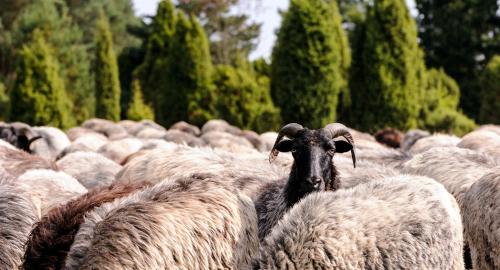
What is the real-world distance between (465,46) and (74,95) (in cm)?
2190

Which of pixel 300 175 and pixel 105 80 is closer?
pixel 300 175

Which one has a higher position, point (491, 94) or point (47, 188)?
point (491, 94)

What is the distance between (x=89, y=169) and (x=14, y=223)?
4.23 m

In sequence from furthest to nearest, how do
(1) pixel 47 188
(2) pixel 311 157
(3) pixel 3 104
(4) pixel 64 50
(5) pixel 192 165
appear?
(4) pixel 64 50 → (3) pixel 3 104 → (5) pixel 192 165 → (1) pixel 47 188 → (2) pixel 311 157

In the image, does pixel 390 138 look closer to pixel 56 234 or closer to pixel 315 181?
pixel 315 181

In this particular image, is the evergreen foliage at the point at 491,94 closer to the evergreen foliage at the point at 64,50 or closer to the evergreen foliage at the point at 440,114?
the evergreen foliage at the point at 440,114

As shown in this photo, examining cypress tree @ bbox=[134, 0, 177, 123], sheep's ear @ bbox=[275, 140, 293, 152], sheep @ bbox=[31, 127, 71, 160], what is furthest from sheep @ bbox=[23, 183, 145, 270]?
cypress tree @ bbox=[134, 0, 177, 123]

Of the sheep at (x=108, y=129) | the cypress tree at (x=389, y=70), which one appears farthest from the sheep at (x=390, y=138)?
the cypress tree at (x=389, y=70)

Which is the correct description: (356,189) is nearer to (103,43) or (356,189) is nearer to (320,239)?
(320,239)

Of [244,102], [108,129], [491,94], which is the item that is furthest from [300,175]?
[491,94]

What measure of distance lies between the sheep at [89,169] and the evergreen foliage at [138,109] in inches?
1084

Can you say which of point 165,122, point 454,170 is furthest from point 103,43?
point 454,170

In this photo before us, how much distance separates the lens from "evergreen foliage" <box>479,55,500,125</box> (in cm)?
3578

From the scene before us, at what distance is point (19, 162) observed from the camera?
9.32 m
